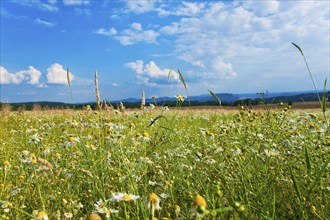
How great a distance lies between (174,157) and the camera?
3752mm

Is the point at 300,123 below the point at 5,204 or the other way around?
the other way around

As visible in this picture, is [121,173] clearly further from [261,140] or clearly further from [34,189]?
[261,140]

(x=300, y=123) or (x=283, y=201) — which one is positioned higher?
(x=300, y=123)

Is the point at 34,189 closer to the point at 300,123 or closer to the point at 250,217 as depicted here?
the point at 250,217

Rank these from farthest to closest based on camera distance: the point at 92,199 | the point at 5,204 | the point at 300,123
Answer: the point at 300,123 → the point at 92,199 → the point at 5,204

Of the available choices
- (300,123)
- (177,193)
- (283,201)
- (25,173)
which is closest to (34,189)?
(25,173)

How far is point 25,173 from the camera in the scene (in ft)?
11.2

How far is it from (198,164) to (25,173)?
1819 mm

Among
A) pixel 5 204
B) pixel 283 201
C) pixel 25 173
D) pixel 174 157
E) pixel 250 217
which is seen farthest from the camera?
pixel 174 157

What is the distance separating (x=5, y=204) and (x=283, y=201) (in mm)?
2189

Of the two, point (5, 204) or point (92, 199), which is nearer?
point (5, 204)

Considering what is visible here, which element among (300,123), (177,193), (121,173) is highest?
(300,123)

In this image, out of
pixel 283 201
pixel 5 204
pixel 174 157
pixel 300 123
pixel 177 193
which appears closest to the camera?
pixel 5 204

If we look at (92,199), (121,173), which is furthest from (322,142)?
(92,199)
